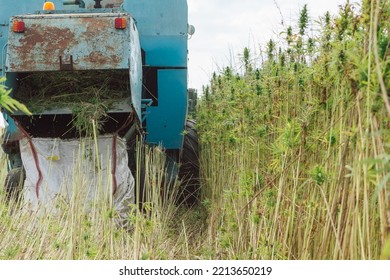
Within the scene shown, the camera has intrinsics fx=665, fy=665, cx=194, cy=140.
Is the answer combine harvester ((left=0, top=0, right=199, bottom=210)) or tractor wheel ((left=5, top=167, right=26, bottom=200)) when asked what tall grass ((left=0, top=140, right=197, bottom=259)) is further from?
tractor wheel ((left=5, top=167, right=26, bottom=200))

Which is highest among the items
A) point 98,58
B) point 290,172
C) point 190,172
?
point 98,58

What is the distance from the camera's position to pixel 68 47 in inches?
211

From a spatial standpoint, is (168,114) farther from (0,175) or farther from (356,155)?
(356,155)

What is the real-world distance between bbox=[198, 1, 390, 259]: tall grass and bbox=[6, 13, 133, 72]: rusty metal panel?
1038 millimetres

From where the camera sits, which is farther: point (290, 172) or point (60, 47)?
point (60, 47)

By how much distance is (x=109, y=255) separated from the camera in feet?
14.2

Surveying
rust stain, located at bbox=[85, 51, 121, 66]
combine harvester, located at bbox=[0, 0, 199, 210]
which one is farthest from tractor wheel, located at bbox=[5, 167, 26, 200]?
rust stain, located at bbox=[85, 51, 121, 66]

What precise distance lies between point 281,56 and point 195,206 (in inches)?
129

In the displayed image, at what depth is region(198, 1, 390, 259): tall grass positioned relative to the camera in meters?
2.48

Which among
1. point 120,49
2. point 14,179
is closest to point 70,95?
point 120,49

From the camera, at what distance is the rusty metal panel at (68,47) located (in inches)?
211

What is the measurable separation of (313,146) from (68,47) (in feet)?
8.39

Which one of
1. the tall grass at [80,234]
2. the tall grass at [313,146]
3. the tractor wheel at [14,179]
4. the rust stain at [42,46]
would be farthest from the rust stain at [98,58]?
the tractor wheel at [14,179]

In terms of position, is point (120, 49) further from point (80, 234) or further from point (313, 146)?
point (313, 146)
